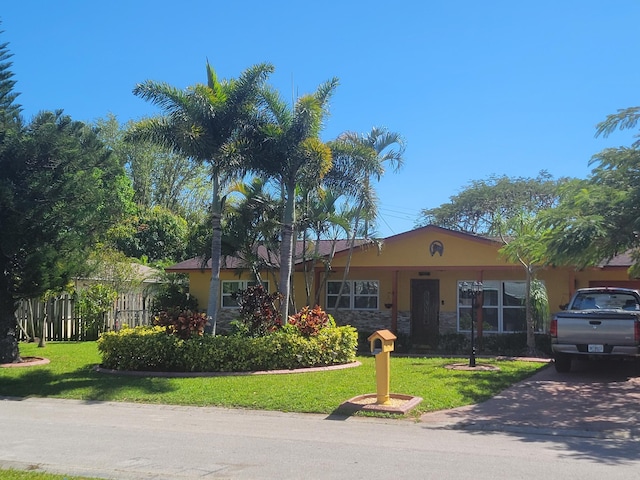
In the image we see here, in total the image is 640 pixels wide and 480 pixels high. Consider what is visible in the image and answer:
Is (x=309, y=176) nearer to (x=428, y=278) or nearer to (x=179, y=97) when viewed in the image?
(x=179, y=97)

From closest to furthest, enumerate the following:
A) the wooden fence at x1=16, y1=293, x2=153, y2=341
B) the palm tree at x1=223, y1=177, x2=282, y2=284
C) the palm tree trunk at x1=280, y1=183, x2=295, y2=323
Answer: the palm tree trunk at x1=280, y1=183, x2=295, y2=323 → the palm tree at x1=223, y1=177, x2=282, y2=284 → the wooden fence at x1=16, y1=293, x2=153, y2=341

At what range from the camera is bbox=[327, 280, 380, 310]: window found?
2189 cm

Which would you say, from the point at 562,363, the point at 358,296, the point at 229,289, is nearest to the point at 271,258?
the point at 229,289

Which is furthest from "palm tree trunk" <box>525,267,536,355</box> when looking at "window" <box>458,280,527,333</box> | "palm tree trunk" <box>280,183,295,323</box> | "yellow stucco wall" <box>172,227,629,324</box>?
"palm tree trunk" <box>280,183,295,323</box>

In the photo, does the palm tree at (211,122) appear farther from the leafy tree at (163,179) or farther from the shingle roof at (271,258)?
the leafy tree at (163,179)

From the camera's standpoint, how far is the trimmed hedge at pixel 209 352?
46.1 feet

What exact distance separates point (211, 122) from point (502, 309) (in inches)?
437

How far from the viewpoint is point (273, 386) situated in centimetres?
1217

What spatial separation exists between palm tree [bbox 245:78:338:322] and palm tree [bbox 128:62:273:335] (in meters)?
0.48

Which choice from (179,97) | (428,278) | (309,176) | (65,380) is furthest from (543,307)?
(65,380)

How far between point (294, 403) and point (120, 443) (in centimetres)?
336

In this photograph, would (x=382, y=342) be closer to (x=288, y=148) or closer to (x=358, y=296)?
(x=288, y=148)

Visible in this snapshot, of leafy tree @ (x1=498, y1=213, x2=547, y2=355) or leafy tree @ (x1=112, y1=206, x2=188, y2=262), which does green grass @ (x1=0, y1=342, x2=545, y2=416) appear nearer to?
leafy tree @ (x1=498, y1=213, x2=547, y2=355)

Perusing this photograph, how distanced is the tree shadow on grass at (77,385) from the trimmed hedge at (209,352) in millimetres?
747
